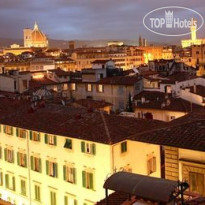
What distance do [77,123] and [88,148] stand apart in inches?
87.2

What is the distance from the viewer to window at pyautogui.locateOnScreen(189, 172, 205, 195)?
38.3 feet

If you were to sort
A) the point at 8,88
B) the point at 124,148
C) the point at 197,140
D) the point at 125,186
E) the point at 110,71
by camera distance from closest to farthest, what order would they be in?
the point at 125,186, the point at 197,140, the point at 124,148, the point at 8,88, the point at 110,71

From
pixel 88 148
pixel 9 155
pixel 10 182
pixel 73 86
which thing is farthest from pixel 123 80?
pixel 88 148

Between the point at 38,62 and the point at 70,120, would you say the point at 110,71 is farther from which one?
the point at 38,62

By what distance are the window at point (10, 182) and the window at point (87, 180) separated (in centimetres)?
645

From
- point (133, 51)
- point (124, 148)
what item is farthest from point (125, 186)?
point (133, 51)

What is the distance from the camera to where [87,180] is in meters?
22.0

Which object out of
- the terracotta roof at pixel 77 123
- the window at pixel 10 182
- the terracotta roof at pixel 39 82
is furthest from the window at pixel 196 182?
the terracotta roof at pixel 39 82

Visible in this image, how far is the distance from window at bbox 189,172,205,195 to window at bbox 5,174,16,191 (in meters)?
16.9

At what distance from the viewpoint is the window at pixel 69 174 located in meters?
22.7

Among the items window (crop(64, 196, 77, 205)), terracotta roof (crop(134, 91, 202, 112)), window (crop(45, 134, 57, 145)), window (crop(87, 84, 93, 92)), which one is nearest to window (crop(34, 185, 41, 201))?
window (crop(64, 196, 77, 205))

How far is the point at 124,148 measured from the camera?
21.5m

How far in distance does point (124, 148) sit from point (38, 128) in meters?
5.29

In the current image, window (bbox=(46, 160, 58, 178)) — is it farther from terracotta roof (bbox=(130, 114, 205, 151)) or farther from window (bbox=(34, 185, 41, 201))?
terracotta roof (bbox=(130, 114, 205, 151))
